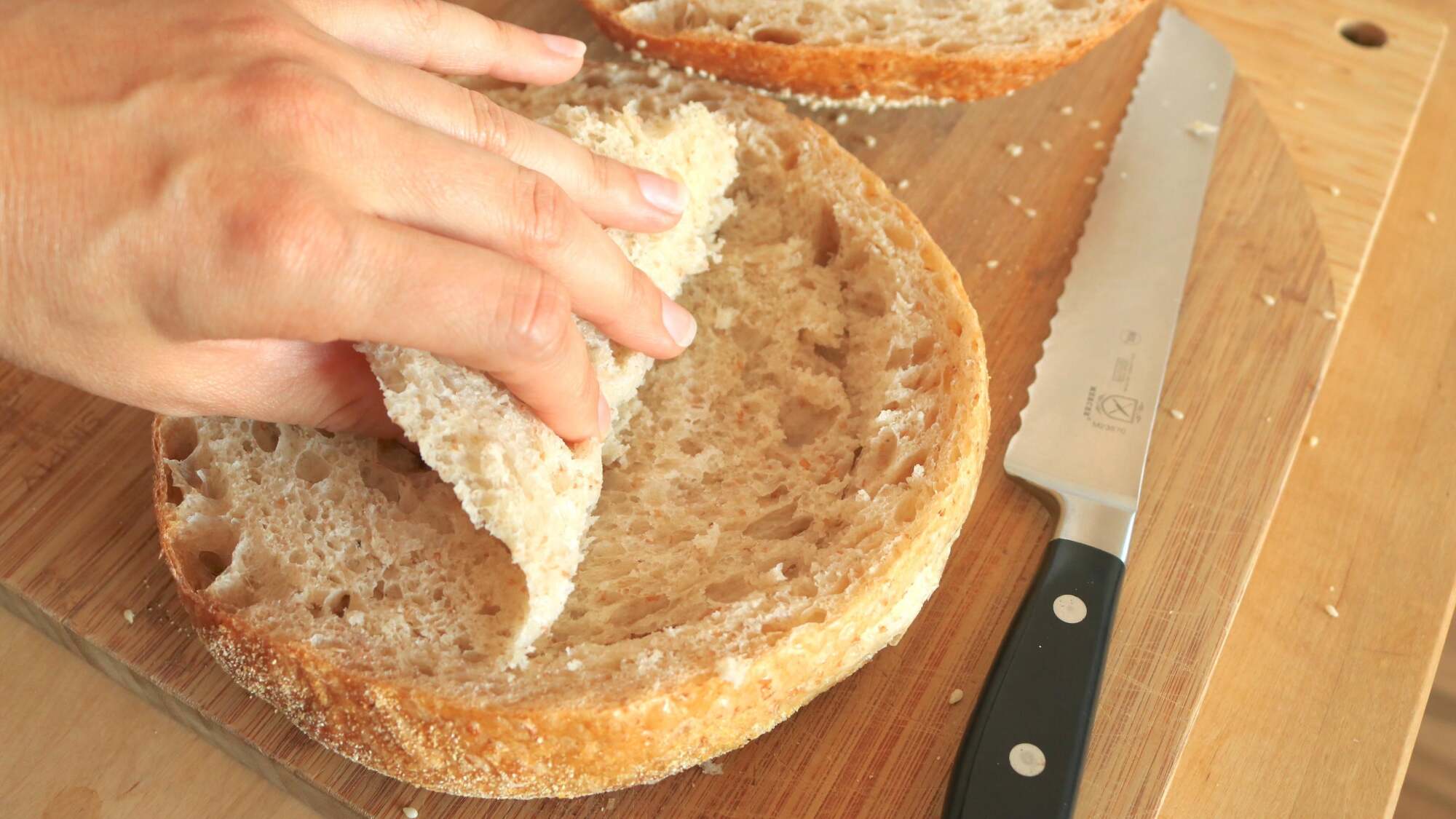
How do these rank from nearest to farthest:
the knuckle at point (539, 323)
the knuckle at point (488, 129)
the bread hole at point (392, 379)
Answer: the knuckle at point (539, 323)
the bread hole at point (392, 379)
the knuckle at point (488, 129)

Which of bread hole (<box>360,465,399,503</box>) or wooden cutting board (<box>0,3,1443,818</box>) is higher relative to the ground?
bread hole (<box>360,465,399,503</box>)

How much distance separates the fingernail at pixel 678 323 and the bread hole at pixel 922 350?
1.22 feet

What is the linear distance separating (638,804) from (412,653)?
0.41 metres

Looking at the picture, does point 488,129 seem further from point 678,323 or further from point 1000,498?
point 1000,498

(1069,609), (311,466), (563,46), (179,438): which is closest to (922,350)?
(1069,609)

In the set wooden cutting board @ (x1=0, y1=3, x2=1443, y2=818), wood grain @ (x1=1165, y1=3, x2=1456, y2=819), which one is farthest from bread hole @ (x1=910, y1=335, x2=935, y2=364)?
wood grain @ (x1=1165, y1=3, x2=1456, y2=819)

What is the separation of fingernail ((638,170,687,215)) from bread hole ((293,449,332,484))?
65 centimetres

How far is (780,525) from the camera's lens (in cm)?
176

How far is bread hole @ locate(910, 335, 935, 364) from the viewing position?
1.89 meters

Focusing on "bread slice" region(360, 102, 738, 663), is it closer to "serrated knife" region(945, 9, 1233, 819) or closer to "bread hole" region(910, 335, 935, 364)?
"bread hole" region(910, 335, 935, 364)

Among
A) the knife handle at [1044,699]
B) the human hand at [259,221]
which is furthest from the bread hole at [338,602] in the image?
the knife handle at [1044,699]

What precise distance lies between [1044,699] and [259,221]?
125 centimetres

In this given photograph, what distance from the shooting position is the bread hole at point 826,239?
2.08m

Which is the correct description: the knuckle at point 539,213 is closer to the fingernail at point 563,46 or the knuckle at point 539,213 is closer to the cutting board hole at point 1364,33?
the fingernail at point 563,46
